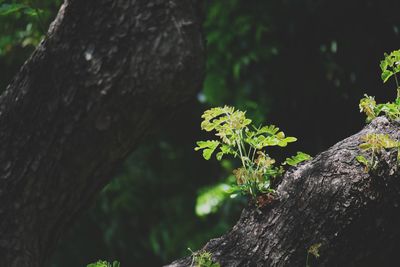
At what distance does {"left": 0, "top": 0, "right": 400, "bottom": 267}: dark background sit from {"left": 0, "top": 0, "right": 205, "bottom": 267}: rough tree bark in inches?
53.5

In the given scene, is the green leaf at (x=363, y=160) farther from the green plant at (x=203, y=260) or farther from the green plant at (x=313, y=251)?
the green plant at (x=203, y=260)

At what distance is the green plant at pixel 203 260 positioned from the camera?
1.72m

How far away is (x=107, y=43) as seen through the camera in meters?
1.70

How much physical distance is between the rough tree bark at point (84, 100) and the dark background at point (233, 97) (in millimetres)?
1359

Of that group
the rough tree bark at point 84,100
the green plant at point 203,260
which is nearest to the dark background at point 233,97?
the rough tree bark at point 84,100

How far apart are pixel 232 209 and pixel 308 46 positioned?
3.66ft

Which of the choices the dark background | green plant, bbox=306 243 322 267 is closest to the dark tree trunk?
green plant, bbox=306 243 322 267

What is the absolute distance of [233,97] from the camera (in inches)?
157

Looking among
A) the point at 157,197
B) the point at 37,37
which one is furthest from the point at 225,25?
the point at 157,197

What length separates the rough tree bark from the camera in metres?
1.68

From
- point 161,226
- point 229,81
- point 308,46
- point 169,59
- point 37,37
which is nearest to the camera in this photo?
point 169,59

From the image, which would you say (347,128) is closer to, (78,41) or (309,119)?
(309,119)

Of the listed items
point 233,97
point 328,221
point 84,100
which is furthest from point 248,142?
point 233,97

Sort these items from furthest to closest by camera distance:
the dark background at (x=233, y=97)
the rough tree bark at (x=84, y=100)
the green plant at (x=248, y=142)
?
the dark background at (x=233, y=97)
the green plant at (x=248, y=142)
the rough tree bark at (x=84, y=100)
